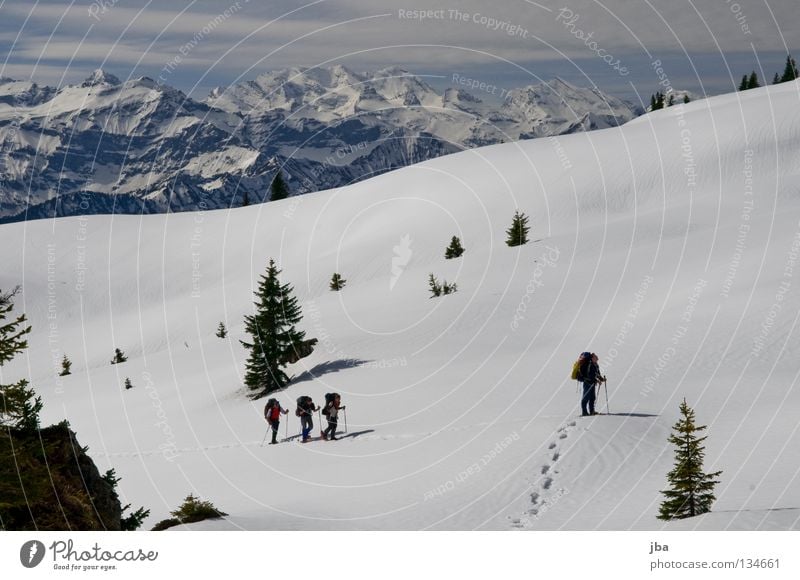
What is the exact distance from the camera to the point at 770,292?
2941cm

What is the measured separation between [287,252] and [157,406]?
40.8 meters

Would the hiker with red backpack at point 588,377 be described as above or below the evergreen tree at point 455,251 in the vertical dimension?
below

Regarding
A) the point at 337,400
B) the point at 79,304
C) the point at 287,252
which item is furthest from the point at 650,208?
the point at 79,304

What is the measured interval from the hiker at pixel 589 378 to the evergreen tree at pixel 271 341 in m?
16.6

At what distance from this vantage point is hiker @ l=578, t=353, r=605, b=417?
69.4ft

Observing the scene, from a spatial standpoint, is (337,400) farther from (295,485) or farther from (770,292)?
(770,292)

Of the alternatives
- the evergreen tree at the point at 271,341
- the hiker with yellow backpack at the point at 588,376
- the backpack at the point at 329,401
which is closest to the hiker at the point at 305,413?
the backpack at the point at 329,401

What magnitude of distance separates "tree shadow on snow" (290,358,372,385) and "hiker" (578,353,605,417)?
44.9 ft

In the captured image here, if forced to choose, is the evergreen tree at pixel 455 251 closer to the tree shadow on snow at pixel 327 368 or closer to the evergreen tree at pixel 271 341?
the evergreen tree at pixel 271 341

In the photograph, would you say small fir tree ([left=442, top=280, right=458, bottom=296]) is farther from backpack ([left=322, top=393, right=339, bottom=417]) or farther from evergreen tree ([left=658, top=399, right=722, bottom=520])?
evergreen tree ([left=658, top=399, right=722, bottom=520])

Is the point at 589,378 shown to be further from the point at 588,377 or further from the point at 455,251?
the point at 455,251

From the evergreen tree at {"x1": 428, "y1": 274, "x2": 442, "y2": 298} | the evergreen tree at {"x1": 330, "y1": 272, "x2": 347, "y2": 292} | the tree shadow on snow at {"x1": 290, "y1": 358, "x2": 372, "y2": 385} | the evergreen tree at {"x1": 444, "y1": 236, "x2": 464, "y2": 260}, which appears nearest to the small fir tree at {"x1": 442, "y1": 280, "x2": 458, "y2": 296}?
the evergreen tree at {"x1": 428, "y1": 274, "x2": 442, "y2": 298}

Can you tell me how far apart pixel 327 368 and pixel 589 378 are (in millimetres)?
15550

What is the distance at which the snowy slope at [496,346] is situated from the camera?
17.0m
